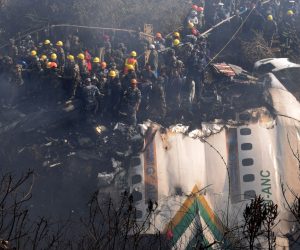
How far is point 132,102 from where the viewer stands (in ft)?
57.4

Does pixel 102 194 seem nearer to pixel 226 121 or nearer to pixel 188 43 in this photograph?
pixel 226 121

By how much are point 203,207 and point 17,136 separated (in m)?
6.08

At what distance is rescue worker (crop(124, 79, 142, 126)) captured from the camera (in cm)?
1741

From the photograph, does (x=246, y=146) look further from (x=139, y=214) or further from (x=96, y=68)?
(x=96, y=68)

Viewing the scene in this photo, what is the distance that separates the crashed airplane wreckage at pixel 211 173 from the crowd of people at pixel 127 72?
1.50 meters

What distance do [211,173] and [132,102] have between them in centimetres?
324

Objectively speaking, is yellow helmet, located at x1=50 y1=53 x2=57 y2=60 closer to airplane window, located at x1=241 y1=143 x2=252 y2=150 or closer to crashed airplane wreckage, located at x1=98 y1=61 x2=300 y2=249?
crashed airplane wreckage, located at x1=98 y1=61 x2=300 y2=249

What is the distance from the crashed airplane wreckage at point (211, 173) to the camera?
15656mm

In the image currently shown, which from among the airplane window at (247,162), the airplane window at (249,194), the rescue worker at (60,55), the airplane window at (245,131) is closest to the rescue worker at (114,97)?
the rescue worker at (60,55)

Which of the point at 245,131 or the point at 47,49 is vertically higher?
the point at 47,49

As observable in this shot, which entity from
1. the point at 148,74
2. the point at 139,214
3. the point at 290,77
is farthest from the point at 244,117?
the point at 139,214

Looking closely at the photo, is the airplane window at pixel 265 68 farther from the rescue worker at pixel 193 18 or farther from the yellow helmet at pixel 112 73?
the yellow helmet at pixel 112 73

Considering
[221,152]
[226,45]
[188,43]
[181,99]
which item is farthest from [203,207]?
[226,45]

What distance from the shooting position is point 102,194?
52.7 ft
